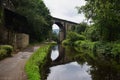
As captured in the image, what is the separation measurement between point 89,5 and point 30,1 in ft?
Answer: 28.6

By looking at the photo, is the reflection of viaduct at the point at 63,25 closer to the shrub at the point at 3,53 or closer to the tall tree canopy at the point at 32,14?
the tall tree canopy at the point at 32,14

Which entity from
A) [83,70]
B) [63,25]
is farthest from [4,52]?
[63,25]

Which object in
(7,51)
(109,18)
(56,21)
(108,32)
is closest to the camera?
(7,51)

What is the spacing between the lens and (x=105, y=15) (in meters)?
28.7

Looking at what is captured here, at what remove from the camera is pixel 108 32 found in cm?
3191

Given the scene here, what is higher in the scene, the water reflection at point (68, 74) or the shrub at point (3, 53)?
the shrub at point (3, 53)

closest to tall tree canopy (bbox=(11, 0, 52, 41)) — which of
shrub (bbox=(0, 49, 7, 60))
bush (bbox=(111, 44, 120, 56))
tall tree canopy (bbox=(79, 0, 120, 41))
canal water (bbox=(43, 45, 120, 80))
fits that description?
tall tree canopy (bbox=(79, 0, 120, 41))

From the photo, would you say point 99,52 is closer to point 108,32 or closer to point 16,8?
point 108,32

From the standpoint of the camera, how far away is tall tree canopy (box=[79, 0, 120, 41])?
2869 cm

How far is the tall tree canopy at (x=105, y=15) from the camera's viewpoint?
94.1 feet

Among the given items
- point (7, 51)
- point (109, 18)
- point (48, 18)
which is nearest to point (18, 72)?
point (7, 51)

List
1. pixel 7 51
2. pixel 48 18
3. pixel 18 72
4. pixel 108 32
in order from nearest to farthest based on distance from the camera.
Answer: pixel 18 72
pixel 7 51
pixel 108 32
pixel 48 18

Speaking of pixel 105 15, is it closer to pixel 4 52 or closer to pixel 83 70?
pixel 83 70

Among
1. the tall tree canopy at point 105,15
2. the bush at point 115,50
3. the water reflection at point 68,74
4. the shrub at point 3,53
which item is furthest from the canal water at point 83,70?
the tall tree canopy at point 105,15
